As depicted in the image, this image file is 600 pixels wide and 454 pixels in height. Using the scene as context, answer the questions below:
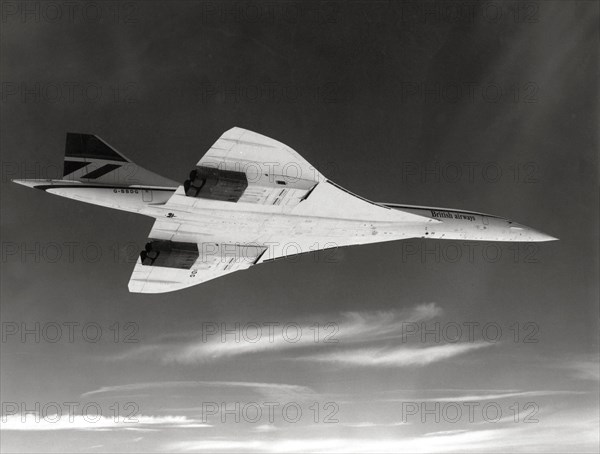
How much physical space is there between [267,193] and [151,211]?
372 cm

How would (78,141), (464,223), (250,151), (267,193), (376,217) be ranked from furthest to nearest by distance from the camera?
(464,223) < (376,217) < (78,141) < (267,193) < (250,151)

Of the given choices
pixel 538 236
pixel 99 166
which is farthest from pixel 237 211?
pixel 538 236

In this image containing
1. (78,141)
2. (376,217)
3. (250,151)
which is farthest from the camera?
(376,217)

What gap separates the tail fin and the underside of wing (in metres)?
1.52

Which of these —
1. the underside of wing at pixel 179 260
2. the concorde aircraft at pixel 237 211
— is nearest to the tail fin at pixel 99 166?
the concorde aircraft at pixel 237 211

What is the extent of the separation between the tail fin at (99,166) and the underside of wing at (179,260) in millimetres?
1525

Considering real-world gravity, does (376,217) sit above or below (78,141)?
below

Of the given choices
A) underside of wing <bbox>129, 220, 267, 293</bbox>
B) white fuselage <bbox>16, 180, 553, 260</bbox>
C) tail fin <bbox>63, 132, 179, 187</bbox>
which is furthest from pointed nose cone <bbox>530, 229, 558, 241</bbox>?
tail fin <bbox>63, 132, 179, 187</bbox>

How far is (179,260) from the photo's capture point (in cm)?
2053

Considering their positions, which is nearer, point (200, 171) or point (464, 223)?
point (200, 171)

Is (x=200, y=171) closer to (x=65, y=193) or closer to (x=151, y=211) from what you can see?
(x=151, y=211)

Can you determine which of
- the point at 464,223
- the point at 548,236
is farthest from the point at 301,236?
the point at 548,236

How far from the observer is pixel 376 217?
828 inches

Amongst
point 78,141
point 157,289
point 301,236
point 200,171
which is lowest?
point 157,289
